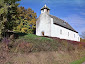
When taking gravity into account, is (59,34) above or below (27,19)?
below

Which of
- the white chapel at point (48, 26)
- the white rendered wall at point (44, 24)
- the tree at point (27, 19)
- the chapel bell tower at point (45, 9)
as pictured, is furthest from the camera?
the tree at point (27, 19)

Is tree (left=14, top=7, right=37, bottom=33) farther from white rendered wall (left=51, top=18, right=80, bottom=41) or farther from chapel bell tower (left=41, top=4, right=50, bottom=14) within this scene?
white rendered wall (left=51, top=18, right=80, bottom=41)

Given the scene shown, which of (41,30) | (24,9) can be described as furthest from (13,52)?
(24,9)

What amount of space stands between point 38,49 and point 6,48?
11.7ft

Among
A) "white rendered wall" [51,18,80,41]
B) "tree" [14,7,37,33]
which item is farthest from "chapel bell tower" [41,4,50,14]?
"white rendered wall" [51,18,80,41]

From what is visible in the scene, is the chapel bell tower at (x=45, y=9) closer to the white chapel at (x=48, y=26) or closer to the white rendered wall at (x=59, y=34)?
the white chapel at (x=48, y=26)

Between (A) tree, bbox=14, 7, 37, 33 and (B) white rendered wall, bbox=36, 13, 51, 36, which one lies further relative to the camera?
(A) tree, bbox=14, 7, 37, 33

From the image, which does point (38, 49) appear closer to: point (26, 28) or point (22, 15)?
point (26, 28)

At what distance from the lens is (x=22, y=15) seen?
3581cm

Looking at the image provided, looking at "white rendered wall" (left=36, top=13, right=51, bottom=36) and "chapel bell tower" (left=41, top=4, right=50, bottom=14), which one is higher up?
"chapel bell tower" (left=41, top=4, right=50, bottom=14)

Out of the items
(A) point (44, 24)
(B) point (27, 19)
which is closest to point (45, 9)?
(A) point (44, 24)

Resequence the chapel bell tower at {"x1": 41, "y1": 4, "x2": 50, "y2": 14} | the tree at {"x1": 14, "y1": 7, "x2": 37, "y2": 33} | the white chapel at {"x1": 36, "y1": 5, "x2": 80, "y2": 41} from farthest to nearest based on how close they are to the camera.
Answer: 1. the tree at {"x1": 14, "y1": 7, "x2": 37, "y2": 33}
2. the chapel bell tower at {"x1": 41, "y1": 4, "x2": 50, "y2": 14}
3. the white chapel at {"x1": 36, "y1": 5, "x2": 80, "y2": 41}

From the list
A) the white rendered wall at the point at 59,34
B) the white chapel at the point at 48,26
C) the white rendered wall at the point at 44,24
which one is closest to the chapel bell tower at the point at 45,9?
the white chapel at the point at 48,26

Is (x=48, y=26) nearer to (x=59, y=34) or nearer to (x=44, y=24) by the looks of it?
(x=44, y=24)
